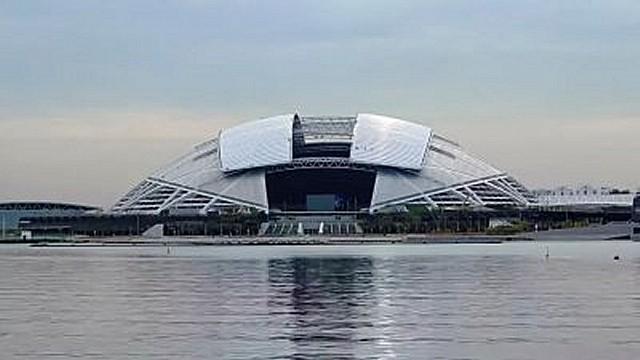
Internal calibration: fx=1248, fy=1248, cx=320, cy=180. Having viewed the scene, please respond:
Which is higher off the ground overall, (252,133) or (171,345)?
(252,133)

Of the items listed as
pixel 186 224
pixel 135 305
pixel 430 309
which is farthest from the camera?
pixel 186 224

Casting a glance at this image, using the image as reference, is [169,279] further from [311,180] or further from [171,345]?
[311,180]

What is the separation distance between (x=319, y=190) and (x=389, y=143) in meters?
13.5

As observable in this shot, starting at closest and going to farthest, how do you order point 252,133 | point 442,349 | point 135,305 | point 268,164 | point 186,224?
point 442,349 → point 135,305 → point 186,224 → point 268,164 → point 252,133

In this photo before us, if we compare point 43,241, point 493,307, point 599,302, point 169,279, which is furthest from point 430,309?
point 43,241

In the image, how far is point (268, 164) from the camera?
Result: 121 metres

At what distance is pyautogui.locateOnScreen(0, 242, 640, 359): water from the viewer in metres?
20.1

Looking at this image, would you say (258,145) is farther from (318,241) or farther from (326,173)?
(318,241)

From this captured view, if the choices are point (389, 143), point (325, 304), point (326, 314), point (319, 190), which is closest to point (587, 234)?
point (389, 143)

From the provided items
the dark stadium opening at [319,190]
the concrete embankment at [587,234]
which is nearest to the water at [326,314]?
the concrete embankment at [587,234]

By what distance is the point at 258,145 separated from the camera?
12412 centimetres

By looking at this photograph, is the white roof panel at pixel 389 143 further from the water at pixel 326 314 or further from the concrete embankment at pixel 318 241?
the water at pixel 326 314

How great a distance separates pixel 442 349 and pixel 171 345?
4477mm

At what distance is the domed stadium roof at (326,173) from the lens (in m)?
119
